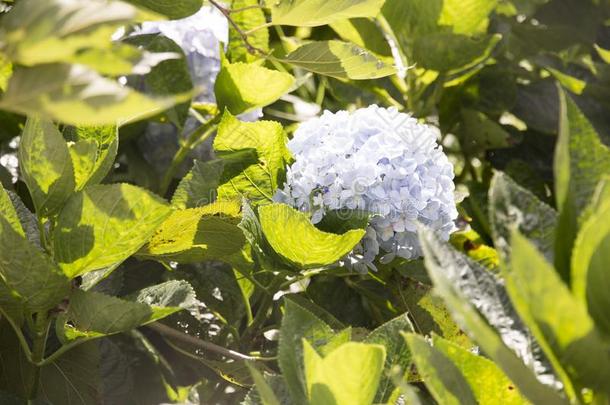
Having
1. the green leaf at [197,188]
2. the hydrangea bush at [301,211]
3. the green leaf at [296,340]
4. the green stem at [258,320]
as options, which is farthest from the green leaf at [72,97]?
the green stem at [258,320]

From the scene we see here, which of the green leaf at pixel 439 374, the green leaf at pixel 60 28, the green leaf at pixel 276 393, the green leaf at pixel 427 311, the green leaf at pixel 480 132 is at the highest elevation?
the green leaf at pixel 60 28

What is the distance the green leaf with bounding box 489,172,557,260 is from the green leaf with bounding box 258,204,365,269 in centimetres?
23

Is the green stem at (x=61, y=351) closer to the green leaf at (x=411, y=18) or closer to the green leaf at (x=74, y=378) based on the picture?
the green leaf at (x=74, y=378)

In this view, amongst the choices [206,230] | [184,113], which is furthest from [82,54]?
[184,113]

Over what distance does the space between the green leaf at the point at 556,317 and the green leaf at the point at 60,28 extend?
A: 0.78 ft

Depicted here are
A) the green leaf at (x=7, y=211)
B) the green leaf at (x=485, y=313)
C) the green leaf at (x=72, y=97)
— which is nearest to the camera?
the green leaf at (x=72, y=97)

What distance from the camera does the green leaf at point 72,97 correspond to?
0.43 meters

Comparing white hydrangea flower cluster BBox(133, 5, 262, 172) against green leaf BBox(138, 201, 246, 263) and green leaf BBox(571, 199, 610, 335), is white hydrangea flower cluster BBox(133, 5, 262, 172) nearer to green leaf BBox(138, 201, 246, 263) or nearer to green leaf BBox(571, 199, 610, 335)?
green leaf BBox(138, 201, 246, 263)

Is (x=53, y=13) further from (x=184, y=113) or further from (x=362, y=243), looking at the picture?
(x=184, y=113)

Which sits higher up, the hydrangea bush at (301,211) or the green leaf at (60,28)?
the green leaf at (60,28)

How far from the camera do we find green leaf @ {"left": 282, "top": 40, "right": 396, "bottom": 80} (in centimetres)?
98

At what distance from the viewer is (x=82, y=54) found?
0.46 m

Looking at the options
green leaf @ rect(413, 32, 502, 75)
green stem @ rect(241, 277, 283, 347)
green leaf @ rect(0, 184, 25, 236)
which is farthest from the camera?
green leaf @ rect(413, 32, 502, 75)

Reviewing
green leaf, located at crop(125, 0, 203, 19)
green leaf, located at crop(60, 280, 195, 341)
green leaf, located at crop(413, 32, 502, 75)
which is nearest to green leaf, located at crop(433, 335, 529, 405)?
green leaf, located at crop(60, 280, 195, 341)
